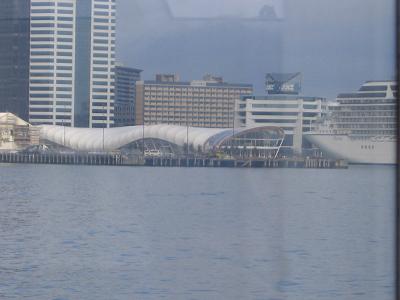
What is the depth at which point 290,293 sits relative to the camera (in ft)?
13.6

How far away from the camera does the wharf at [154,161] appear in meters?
10.7

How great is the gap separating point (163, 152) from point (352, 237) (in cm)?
789

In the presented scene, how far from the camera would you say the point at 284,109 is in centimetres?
784

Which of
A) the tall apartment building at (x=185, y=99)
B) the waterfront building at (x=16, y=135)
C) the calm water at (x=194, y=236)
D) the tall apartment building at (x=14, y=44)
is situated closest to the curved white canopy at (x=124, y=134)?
the waterfront building at (x=16, y=135)

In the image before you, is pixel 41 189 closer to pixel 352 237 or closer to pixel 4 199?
pixel 4 199

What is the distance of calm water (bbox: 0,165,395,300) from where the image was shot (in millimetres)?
4305

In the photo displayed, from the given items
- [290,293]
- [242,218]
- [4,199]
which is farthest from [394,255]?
[4,199]

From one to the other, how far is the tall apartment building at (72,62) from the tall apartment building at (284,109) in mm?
1332

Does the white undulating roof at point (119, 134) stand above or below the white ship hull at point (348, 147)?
above

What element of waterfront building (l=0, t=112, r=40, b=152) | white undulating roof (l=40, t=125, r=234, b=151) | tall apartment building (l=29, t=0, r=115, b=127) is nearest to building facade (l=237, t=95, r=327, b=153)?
white undulating roof (l=40, t=125, r=234, b=151)

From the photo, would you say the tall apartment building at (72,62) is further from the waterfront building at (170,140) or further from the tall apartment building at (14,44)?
the waterfront building at (170,140)

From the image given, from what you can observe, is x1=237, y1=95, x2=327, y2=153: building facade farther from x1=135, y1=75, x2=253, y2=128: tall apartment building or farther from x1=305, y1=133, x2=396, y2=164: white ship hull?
x1=305, y1=133, x2=396, y2=164: white ship hull

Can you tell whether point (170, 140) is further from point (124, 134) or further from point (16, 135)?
point (16, 135)

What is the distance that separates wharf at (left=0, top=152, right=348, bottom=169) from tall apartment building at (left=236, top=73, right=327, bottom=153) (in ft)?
3.05
